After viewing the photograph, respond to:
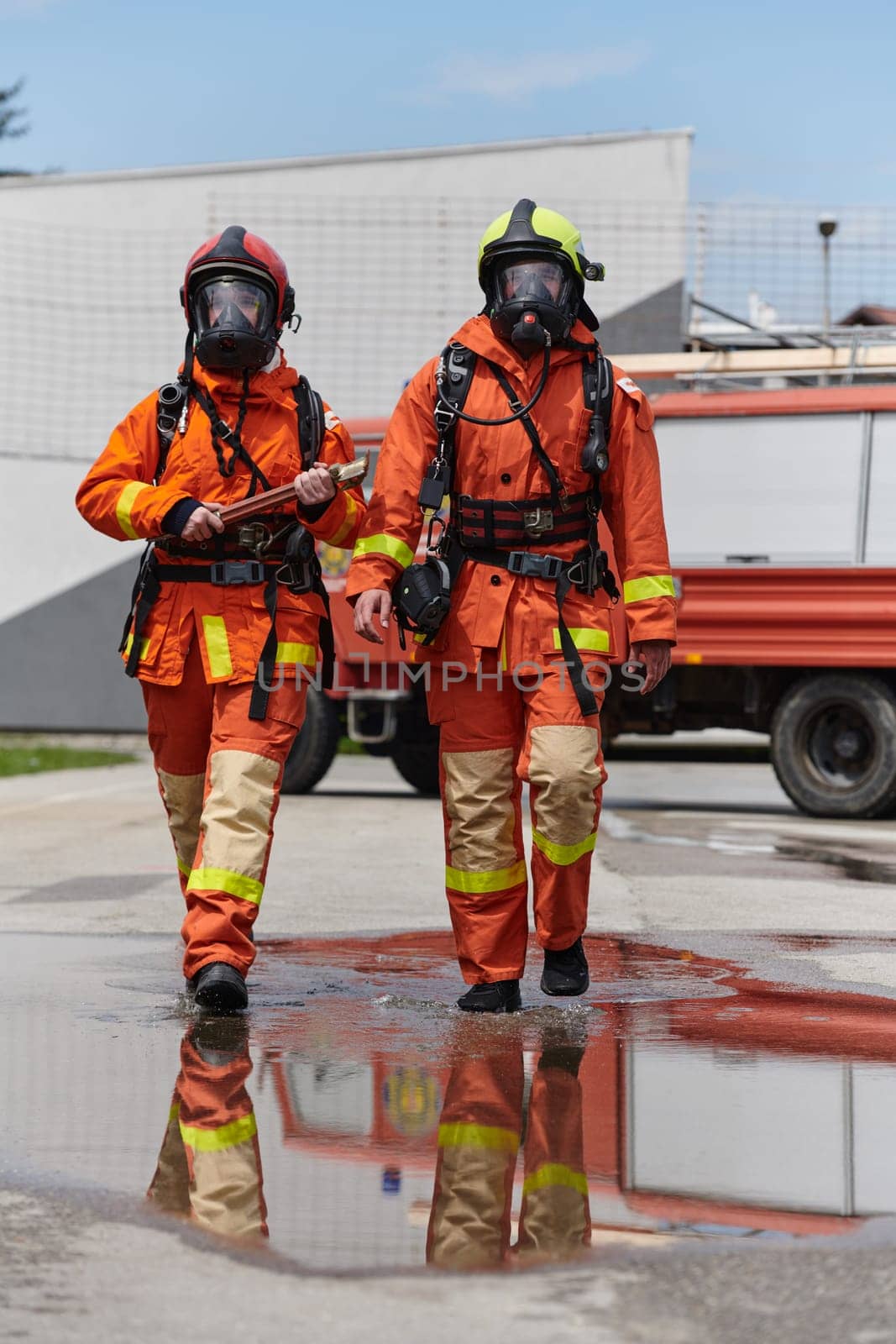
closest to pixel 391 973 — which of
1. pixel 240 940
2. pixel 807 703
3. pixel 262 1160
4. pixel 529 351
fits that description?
pixel 240 940

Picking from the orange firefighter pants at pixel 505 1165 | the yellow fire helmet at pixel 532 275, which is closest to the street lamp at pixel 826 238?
the yellow fire helmet at pixel 532 275

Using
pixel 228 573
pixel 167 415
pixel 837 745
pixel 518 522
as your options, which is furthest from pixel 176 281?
pixel 518 522

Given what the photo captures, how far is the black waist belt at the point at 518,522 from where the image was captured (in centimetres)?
508

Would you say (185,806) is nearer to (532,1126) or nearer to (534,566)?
(534,566)

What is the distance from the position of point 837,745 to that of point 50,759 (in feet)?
27.0

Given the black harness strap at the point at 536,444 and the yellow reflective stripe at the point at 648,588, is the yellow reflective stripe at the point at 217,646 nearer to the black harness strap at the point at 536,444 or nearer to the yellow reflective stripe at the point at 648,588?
the black harness strap at the point at 536,444

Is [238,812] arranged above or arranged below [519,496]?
below

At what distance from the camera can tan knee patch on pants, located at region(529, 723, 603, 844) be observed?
495 centimetres

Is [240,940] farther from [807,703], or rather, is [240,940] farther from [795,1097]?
[807,703]

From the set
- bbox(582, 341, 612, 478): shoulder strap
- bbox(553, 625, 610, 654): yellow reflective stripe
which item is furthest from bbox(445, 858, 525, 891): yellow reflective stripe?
bbox(582, 341, 612, 478): shoulder strap

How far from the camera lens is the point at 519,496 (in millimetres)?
5094

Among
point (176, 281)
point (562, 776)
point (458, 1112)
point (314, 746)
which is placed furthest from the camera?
point (176, 281)

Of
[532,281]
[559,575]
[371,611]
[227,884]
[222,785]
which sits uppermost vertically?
[532,281]

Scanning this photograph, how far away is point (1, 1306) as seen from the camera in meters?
2.71
